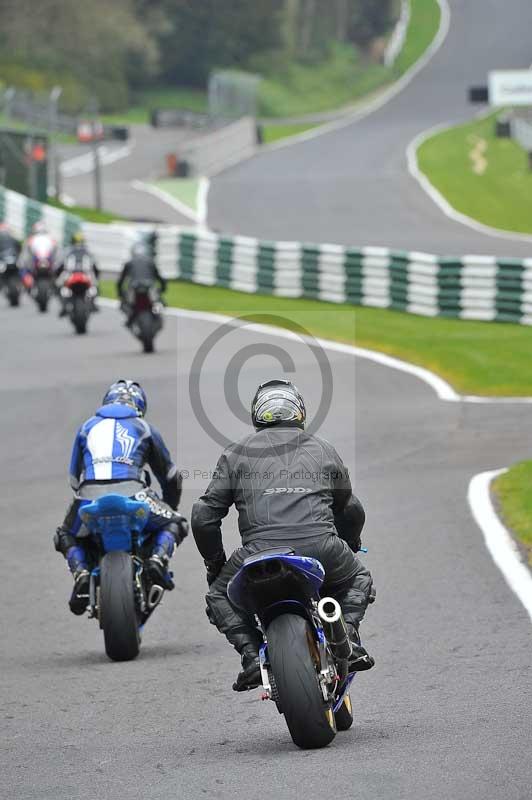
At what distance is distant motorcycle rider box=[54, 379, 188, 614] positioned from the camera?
8852mm

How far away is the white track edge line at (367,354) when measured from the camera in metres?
17.6

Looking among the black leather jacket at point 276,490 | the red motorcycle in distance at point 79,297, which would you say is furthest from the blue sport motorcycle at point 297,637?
the red motorcycle in distance at point 79,297

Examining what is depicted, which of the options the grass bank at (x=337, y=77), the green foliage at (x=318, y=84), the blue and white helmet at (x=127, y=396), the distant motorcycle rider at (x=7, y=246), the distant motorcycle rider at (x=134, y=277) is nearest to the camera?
the blue and white helmet at (x=127, y=396)

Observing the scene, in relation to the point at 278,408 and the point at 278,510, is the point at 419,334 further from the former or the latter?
the point at 278,510

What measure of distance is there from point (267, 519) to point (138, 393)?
9.49 feet

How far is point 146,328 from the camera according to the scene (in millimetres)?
21719

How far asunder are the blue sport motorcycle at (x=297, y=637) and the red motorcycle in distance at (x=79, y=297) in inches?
678

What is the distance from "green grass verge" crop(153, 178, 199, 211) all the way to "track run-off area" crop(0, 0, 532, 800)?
81.6ft

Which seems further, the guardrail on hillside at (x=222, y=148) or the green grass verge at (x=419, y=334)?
the guardrail on hillside at (x=222, y=148)

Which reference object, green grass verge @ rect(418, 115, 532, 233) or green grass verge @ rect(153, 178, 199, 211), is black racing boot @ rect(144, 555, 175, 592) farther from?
green grass verge @ rect(153, 178, 199, 211)

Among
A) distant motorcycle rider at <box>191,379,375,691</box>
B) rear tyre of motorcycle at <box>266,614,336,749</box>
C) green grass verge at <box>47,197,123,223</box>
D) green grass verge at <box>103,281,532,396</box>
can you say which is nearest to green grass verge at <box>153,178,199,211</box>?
green grass verge at <box>47,197,123,223</box>

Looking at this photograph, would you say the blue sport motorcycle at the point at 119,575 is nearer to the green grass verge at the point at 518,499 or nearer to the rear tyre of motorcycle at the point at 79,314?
the green grass verge at the point at 518,499

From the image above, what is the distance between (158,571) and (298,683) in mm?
2662

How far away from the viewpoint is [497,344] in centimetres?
2197
